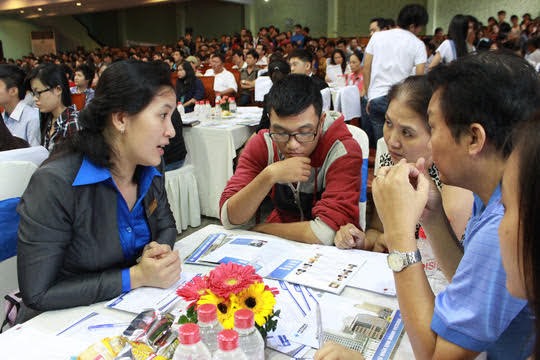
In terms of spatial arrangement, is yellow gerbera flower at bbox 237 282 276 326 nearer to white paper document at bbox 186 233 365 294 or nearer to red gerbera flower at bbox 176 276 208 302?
red gerbera flower at bbox 176 276 208 302

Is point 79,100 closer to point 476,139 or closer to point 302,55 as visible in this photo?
point 302,55

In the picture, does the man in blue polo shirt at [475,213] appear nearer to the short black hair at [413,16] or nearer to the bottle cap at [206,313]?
the bottle cap at [206,313]

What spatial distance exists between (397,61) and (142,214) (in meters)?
2.96

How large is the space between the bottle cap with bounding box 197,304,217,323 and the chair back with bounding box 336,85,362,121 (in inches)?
183

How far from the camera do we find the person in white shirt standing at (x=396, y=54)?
380 centimetres

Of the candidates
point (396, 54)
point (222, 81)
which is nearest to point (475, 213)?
point (396, 54)

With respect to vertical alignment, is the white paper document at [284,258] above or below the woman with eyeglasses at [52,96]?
below

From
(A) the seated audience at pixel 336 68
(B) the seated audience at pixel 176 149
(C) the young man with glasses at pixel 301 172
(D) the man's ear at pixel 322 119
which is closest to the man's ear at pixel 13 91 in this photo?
(B) the seated audience at pixel 176 149

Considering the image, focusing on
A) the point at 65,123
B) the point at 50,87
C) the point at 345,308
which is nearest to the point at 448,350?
the point at 345,308

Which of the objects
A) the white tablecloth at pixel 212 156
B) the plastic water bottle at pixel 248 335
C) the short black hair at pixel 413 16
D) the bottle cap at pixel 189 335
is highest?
the short black hair at pixel 413 16

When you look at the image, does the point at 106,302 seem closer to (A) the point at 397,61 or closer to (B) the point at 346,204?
(B) the point at 346,204

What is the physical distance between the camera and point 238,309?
87 centimetres

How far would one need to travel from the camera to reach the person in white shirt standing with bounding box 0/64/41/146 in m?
3.60

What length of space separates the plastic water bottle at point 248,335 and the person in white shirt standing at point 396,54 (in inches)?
124
